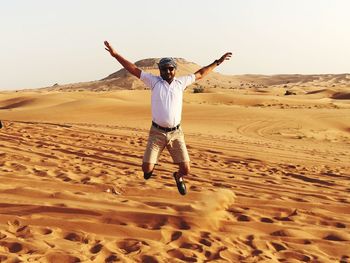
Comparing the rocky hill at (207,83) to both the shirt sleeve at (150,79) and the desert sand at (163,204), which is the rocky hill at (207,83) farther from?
the shirt sleeve at (150,79)

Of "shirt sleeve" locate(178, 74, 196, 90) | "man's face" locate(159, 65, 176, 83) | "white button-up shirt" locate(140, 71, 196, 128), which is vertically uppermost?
"man's face" locate(159, 65, 176, 83)

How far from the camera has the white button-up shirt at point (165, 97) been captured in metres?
5.54

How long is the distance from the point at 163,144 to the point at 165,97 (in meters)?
0.66


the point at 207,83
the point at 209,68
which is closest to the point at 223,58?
the point at 209,68

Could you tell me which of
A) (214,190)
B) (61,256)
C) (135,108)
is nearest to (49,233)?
(61,256)

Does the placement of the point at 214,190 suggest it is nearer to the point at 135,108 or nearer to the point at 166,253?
the point at 166,253

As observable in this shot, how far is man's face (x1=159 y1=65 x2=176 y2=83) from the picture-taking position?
5.52 m

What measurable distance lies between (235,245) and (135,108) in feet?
77.6

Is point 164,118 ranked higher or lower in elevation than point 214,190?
higher

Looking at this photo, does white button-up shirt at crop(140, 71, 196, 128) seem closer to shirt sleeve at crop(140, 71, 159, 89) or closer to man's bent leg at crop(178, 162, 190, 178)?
shirt sleeve at crop(140, 71, 159, 89)

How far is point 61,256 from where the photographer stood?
4.41 m

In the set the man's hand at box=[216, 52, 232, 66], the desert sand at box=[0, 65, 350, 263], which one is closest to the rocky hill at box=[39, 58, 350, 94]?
the desert sand at box=[0, 65, 350, 263]

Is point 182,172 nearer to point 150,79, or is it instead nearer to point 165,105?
point 165,105

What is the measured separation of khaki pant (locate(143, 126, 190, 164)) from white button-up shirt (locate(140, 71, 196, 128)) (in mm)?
155
